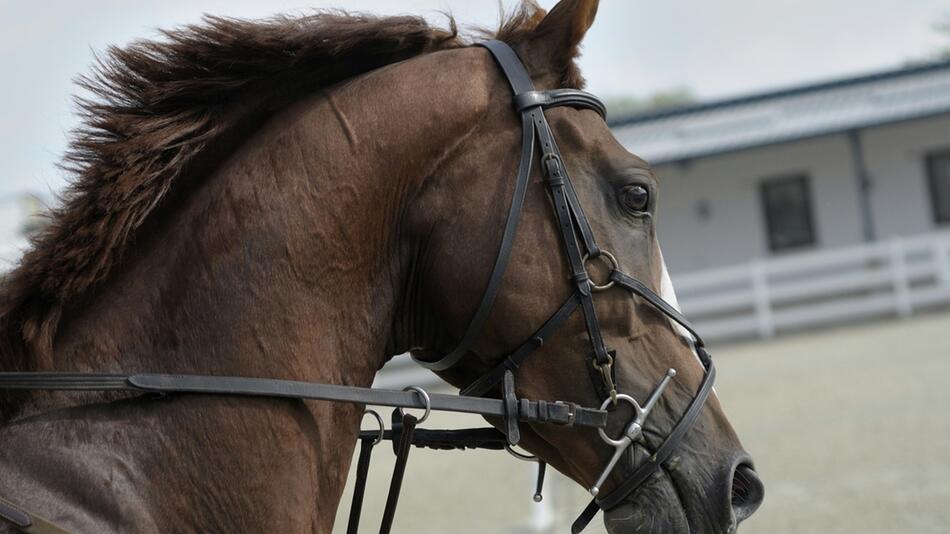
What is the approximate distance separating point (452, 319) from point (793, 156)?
82.5 feet

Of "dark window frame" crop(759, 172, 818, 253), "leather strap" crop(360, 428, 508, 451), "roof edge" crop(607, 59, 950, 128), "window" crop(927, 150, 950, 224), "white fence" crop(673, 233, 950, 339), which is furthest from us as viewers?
"roof edge" crop(607, 59, 950, 128)

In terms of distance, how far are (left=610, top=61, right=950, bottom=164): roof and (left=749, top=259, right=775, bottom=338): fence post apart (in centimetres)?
500

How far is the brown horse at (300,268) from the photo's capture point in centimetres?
220

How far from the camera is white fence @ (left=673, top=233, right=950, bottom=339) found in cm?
2034

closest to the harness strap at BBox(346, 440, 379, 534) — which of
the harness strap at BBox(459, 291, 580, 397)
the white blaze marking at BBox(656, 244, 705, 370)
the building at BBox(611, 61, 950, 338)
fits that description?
the harness strap at BBox(459, 291, 580, 397)

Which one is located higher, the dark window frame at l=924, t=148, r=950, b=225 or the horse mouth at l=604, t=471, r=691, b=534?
the horse mouth at l=604, t=471, r=691, b=534

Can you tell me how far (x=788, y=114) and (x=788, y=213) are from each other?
11.9 ft

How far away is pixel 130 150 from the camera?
232 cm

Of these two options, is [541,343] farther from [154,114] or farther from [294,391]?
[154,114]

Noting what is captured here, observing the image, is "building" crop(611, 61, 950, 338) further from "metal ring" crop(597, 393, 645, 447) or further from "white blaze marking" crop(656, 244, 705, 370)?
"metal ring" crop(597, 393, 645, 447)

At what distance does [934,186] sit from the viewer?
24.9 meters

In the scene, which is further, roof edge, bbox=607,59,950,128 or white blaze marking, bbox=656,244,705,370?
roof edge, bbox=607,59,950,128

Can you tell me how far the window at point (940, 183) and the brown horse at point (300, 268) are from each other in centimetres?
2485

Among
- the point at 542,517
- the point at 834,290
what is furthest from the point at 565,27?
the point at 834,290
